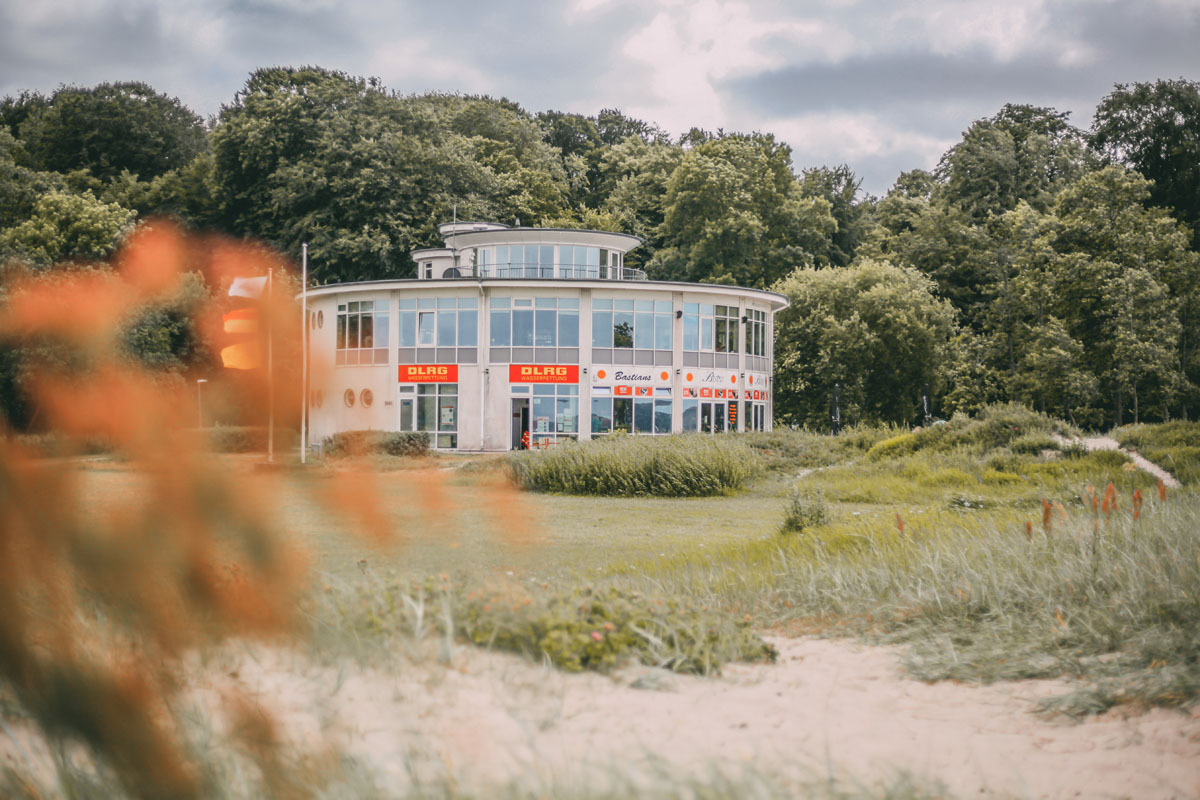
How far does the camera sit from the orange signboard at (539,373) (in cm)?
4559

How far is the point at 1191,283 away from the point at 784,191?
28.3 m

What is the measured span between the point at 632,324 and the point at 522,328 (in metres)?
5.01

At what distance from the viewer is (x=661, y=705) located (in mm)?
5223

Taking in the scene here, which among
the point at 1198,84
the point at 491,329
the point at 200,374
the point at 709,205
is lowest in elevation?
the point at 200,374

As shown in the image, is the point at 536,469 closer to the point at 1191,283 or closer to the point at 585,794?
the point at 585,794

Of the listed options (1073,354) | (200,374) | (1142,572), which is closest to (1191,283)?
(1073,354)

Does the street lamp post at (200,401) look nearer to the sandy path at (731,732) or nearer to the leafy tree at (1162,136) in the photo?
the sandy path at (731,732)

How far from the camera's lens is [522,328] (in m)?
45.8

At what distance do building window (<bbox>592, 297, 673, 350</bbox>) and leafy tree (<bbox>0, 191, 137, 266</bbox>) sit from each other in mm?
43505

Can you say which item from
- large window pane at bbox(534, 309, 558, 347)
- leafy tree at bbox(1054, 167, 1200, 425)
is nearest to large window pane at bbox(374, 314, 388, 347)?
large window pane at bbox(534, 309, 558, 347)

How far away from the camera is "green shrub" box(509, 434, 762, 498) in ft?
75.4

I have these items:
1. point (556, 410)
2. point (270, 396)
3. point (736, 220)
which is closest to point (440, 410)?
point (556, 410)

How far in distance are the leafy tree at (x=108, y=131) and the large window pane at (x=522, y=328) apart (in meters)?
39.7

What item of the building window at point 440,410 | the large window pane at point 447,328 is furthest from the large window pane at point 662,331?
the building window at point 440,410
